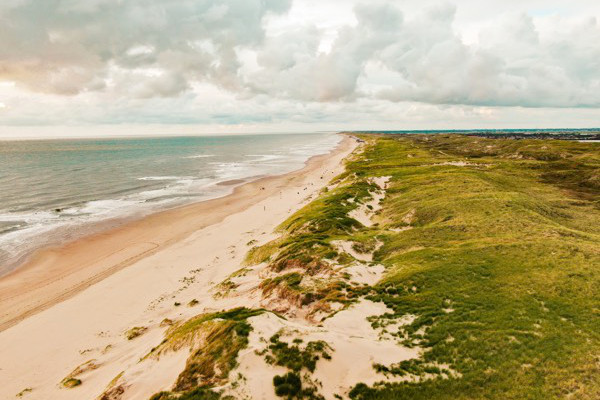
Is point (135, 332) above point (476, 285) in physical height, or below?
below

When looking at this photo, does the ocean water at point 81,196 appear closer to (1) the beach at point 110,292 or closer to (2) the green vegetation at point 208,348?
(1) the beach at point 110,292

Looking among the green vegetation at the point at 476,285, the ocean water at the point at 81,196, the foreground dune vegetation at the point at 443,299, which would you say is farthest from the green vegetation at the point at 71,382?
the ocean water at the point at 81,196

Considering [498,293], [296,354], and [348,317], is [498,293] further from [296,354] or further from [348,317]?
[296,354]

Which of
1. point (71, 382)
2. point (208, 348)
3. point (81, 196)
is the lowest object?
point (71, 382)

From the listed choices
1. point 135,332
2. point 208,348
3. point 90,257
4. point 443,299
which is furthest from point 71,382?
point 90,257

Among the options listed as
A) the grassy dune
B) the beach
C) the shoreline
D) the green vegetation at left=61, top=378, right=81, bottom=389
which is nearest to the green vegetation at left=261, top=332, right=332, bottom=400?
the grassy dune

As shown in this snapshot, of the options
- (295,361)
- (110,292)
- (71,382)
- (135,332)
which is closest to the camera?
(295,361)

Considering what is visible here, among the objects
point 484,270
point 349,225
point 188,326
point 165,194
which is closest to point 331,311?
point 188,326
